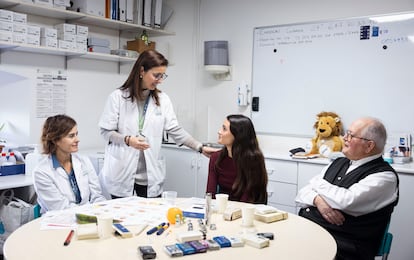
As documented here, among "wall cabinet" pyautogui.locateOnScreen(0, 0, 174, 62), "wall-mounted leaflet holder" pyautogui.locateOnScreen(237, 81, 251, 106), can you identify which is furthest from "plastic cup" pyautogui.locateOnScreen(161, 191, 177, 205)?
"wall-mounted leaflet holder" pyautogui.locateOnScreen(237, 81, 251, 106)

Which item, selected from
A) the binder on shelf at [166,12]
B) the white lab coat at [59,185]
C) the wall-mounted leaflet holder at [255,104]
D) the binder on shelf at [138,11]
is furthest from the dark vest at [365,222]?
the binder on shelf at [166,12]

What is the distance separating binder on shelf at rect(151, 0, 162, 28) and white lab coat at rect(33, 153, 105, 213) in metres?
2.18

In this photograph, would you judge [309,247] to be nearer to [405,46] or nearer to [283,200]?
[283,200]

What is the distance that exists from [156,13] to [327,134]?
2.13m

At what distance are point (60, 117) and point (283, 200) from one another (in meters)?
1.89

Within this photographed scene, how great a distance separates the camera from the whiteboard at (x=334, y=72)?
130 inches

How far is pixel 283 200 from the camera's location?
3404mm

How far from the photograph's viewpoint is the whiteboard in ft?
10.8

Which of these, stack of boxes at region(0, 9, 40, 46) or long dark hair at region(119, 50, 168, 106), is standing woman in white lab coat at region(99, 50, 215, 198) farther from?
stack of boxes at region(0, 9, 40, 46)

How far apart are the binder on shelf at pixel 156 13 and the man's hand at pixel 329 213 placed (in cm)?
280

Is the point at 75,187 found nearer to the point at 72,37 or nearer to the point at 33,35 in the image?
the point at 33,35

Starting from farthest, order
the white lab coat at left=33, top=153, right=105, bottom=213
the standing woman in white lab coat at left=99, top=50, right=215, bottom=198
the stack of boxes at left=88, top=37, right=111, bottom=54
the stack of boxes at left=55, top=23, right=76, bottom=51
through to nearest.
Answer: the stack of boxes at left=88, top=37, right=111, bottom=54 < the stack of boxes at left=55, top=23, right=76, bottom=51 < the standing woman in white lab coat at left=99, top=50, right=215, bottom=198 < the white lab coat at left=33, top=153, right=105, bottom=213

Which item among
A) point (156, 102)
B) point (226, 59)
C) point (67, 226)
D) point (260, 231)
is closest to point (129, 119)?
point (156, 102)

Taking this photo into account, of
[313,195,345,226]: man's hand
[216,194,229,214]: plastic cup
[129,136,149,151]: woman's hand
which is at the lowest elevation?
[313,195,345,226]: man's hand
